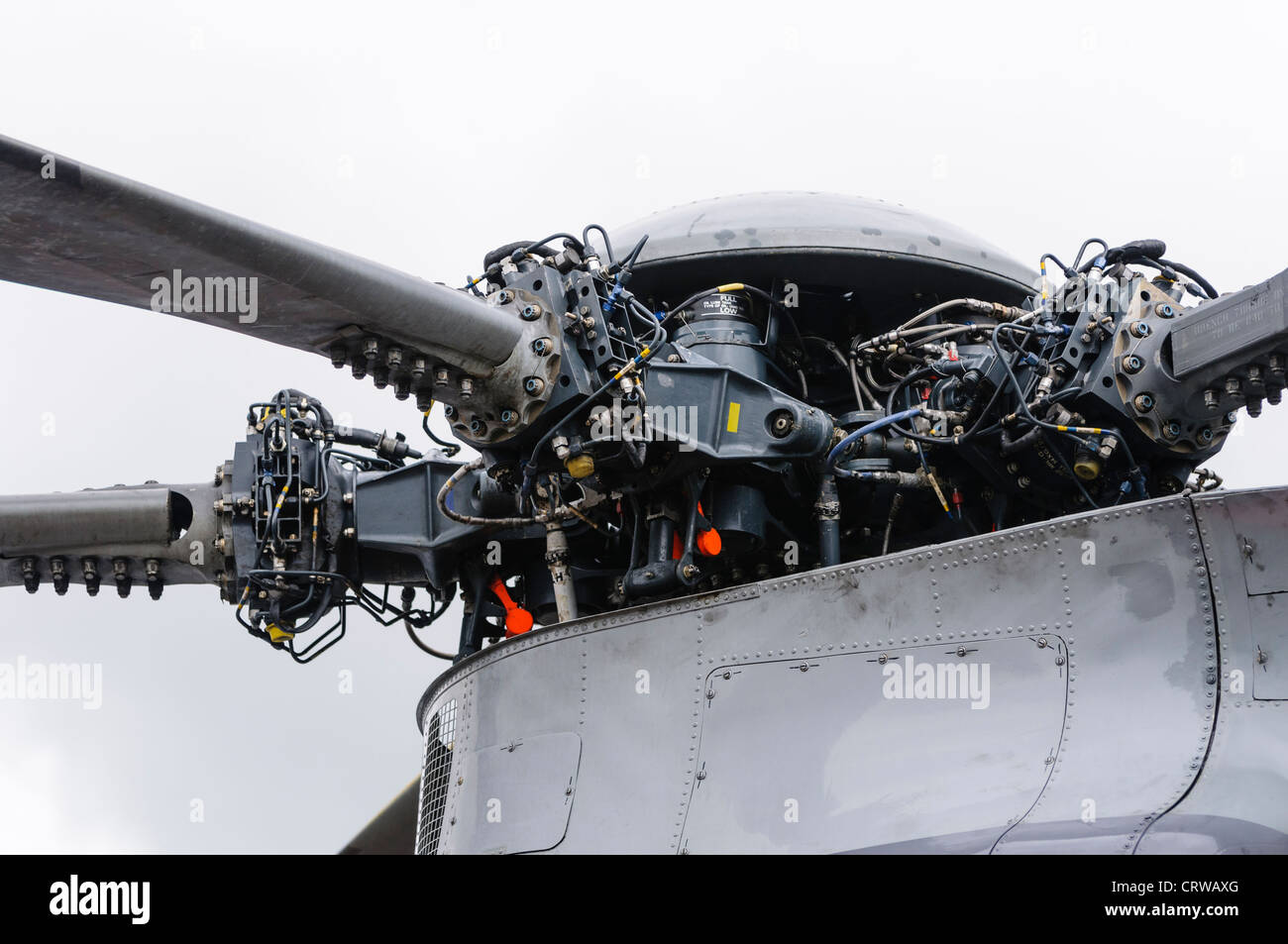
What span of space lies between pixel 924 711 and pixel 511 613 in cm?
333

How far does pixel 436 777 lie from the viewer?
9906 mm

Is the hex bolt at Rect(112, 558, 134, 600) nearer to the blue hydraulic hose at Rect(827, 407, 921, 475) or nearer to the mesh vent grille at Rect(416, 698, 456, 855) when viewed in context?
the mesh vent grille at Rect(416, 698, 456, 855)

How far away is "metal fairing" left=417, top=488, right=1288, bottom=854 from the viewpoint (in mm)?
7176

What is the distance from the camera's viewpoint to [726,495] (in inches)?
374

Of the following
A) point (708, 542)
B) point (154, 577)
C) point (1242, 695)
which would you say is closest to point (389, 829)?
point (154, 577)

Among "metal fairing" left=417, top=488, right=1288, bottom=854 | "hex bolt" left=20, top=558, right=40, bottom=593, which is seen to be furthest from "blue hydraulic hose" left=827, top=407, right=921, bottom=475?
"hex bolt" left=20, top=558, right=40, bottom=593

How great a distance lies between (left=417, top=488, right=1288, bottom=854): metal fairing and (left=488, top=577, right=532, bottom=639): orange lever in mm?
862

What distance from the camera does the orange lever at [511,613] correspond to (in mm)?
10375

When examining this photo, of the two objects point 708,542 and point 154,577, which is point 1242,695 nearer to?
point 708,542

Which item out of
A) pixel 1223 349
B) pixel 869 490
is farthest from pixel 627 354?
pixel 1223 349
